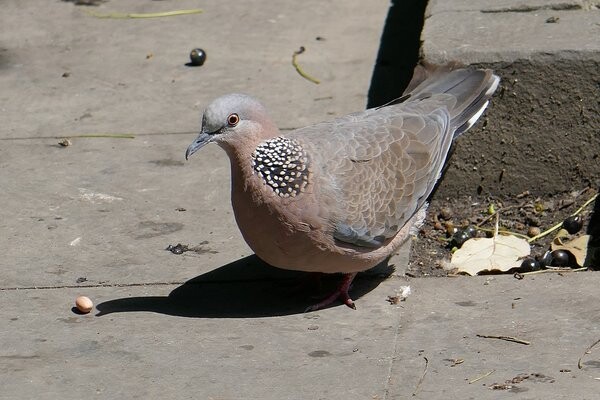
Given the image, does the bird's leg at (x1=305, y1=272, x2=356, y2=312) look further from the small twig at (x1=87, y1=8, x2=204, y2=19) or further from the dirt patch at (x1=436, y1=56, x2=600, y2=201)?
the small twig at (x1=87, y1=8, x2=204, y2=19)

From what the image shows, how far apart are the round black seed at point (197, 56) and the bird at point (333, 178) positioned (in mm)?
2594

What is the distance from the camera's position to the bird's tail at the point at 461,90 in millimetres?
5590

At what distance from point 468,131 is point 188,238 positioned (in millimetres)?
1607

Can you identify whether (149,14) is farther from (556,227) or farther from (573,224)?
(573,224)

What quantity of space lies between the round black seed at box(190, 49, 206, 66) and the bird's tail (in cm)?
240

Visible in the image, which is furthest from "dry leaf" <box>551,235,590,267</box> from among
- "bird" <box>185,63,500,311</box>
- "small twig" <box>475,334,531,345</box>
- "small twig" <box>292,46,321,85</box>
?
"small twig" <box>292,46,321,85</box>

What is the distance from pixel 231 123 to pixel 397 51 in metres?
3.51

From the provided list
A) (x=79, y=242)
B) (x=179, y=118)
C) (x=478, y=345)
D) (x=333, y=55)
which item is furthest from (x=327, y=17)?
(x=478, y=345)

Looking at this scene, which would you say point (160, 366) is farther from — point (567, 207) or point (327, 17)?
point (327, 17)

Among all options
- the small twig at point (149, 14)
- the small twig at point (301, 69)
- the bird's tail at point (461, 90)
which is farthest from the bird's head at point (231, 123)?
the small twig at point (149, 14)

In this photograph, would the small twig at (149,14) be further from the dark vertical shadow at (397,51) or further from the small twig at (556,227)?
the small twig at (556,227)

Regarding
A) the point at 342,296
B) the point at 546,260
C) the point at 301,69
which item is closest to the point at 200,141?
the point at 342,296

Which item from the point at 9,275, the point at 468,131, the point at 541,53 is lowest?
the point at 9,275

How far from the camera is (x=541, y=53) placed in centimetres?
571
